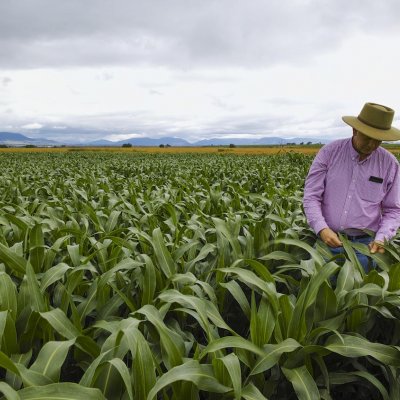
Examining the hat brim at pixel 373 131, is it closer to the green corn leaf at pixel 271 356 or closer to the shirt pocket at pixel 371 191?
the shirt pocket at pixel 371 191

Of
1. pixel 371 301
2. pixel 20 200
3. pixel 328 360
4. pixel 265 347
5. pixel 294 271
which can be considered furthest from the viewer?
pixel 20 200

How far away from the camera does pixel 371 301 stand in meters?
2.07

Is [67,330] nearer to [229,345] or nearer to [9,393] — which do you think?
[9,393]

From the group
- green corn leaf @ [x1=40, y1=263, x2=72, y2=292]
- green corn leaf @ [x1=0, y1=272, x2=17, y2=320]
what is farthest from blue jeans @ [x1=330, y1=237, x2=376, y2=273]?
green corn leaf @ [x1=0, y1=272, x2=17, y2=320]

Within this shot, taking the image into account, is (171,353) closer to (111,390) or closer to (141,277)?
(111,390)

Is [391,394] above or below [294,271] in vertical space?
below

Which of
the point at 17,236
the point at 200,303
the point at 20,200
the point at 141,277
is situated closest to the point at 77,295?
the point at 141,277

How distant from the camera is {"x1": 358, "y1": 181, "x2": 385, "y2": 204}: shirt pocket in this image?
9.48 feet

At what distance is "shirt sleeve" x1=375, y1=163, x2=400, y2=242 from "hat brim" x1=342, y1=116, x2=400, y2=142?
0.31 metres

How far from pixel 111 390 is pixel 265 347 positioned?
0.61 m

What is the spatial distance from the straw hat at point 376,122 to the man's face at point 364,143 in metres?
0.06

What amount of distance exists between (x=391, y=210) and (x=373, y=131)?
0.68m

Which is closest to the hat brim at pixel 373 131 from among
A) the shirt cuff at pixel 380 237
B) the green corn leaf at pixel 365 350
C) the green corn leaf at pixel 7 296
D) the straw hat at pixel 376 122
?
the straw hat at pixel 376 122

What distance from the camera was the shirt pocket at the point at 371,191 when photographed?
289 centimetres
